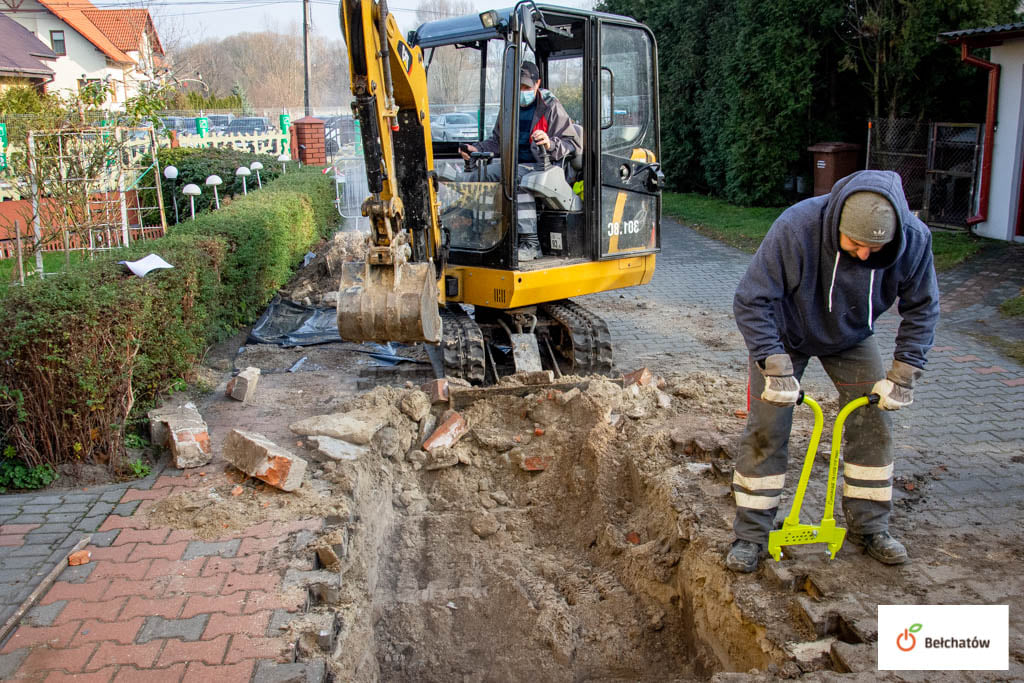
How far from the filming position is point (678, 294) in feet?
36.4

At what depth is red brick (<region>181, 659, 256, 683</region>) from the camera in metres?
3.33

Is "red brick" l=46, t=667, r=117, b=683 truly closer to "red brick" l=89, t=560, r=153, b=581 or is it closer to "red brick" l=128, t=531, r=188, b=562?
"red brick" l=89, t=560, r=153, b=581

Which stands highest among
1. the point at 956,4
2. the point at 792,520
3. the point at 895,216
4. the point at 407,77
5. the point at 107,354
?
the point at 956,4

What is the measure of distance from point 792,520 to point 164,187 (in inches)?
666

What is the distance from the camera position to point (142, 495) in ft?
16.3

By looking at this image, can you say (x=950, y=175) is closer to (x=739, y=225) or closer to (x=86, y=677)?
(x=739, y=225)

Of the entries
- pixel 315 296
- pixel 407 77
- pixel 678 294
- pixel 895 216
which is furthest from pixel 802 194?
pixel 895 216

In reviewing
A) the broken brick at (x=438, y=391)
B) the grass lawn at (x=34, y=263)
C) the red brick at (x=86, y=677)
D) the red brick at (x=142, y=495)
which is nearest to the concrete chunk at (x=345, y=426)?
the broken brick at (x=438, y=391)

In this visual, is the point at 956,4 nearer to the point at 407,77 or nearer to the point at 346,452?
the point at 407,77

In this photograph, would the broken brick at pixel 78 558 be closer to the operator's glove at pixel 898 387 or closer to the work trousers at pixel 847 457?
the work trousers at pixel 847 457

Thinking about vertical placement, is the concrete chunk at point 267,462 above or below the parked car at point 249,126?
below

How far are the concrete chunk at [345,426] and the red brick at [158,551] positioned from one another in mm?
1422

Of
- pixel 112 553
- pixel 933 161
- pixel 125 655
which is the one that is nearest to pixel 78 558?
pixel 112 553

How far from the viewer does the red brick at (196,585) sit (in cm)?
397
